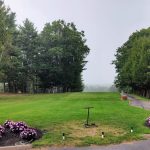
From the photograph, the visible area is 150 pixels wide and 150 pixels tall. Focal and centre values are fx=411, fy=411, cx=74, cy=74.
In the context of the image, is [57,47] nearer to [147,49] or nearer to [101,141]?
[147,49]

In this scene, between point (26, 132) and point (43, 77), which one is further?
point (43, 77)

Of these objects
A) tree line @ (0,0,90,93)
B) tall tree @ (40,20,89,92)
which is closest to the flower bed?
tree line @ (0,0,90,93)

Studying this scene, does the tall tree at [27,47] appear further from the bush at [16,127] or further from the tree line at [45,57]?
the bush at [16,127]

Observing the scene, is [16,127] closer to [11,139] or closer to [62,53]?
[11,139]

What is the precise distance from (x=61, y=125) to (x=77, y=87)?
7987 cm

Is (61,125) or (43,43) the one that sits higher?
(43,43)

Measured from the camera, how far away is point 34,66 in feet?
257

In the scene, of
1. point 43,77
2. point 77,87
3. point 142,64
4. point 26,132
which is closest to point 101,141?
point 26,132

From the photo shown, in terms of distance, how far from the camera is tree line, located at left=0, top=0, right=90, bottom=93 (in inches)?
3083

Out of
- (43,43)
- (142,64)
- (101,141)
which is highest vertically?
(43,43)

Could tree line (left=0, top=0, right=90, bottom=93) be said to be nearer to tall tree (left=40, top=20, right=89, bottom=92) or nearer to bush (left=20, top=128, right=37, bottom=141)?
tall tree (left=40, top=20, right=89, bottom=92)

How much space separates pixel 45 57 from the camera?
8112cm

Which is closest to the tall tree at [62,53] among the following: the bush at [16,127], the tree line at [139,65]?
the tree line at [139,65]

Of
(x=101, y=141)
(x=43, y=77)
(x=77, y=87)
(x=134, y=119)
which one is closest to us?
(x=101, y=141)
